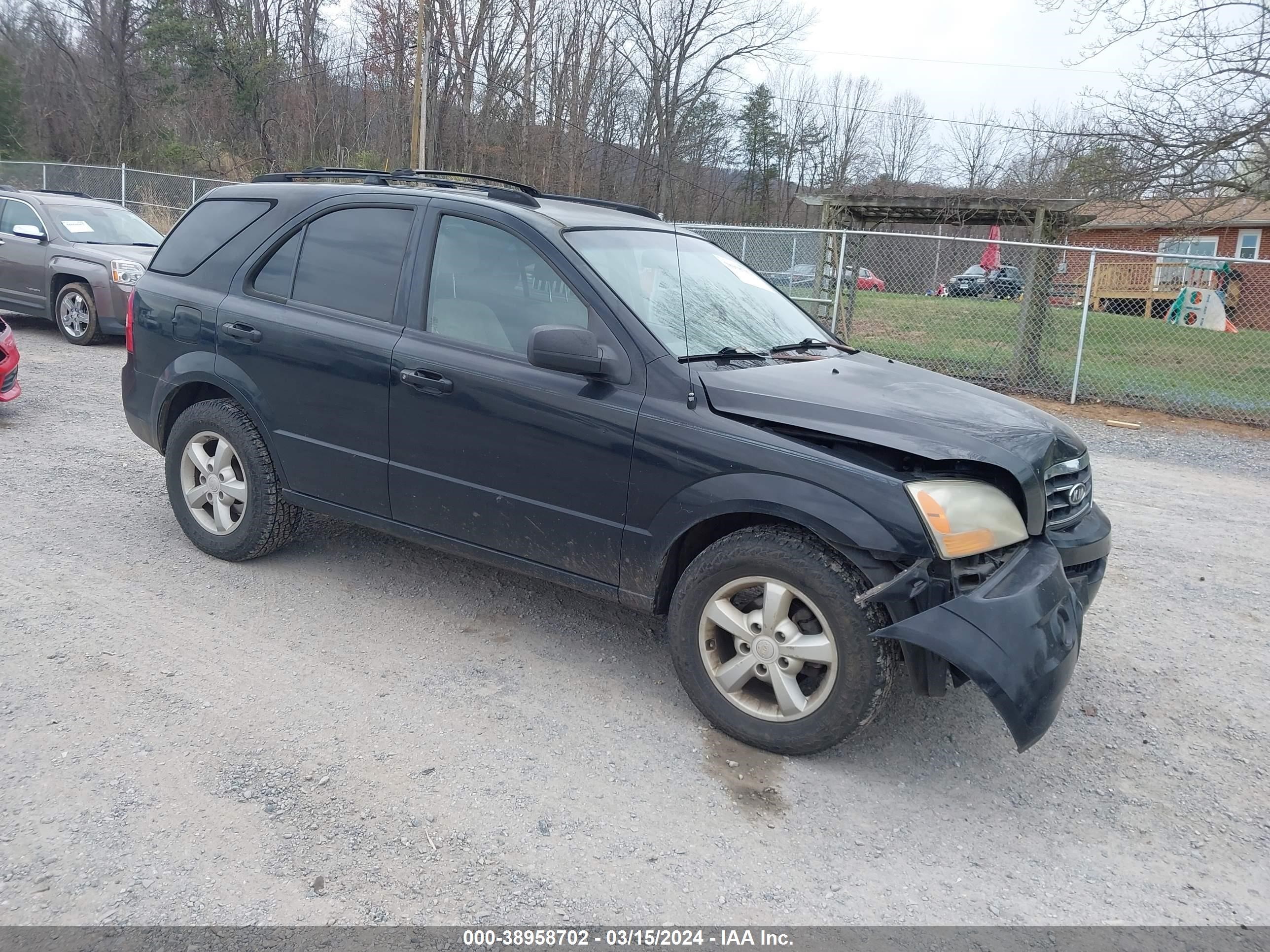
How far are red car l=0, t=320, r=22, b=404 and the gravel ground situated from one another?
2908mm

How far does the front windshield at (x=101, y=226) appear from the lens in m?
11.4

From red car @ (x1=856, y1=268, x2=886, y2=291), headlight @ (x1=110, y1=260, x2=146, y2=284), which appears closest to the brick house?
red car @ (x1=856, y1=268, x2=886, y2=291)

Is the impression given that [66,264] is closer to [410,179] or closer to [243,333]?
[243,333]

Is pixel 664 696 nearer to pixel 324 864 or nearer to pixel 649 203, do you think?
pixel 324 864

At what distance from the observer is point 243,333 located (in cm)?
468

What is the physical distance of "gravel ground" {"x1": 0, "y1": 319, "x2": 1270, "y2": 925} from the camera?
2.73 metres

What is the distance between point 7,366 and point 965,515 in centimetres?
744

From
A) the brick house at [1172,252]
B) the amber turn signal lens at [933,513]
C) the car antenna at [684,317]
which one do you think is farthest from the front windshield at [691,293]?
the brick house at [1172,252]

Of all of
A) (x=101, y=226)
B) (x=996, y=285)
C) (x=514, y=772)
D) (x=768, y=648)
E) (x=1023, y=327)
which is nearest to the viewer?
(x=514, y=772)

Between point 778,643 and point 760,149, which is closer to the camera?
point 778,643

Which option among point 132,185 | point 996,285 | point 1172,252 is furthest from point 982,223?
point 132,185

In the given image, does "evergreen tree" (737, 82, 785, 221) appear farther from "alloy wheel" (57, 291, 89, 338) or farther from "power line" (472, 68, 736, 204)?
"alloy wheel" (57, 291, 89, 338)

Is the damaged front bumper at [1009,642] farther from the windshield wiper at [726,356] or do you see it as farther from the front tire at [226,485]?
the front tire at [226,485]

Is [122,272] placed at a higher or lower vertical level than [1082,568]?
higher
